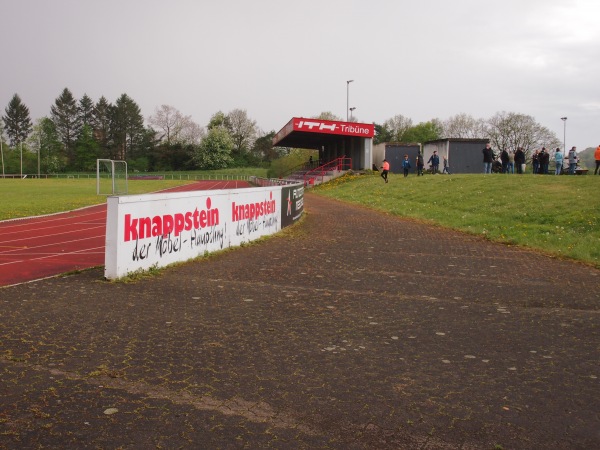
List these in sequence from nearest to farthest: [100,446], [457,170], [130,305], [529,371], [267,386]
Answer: [100,446], [267,386], [529,371], [130,305], [457,170]

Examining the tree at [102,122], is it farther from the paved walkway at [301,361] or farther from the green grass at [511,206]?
the paved walkway at [301,361]

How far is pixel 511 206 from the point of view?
19.0 m

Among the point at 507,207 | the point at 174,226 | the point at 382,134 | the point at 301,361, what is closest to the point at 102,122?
the point at 382,134

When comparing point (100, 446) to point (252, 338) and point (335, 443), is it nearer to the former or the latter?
point (335, 443)

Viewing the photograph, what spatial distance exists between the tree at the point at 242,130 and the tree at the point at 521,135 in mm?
56284

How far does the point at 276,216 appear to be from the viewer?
51.1 ft

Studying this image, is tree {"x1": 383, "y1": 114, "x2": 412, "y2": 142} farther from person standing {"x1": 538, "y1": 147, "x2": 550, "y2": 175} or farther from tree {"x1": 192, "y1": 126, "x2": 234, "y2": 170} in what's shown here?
person standing {"x1": 538, "y1": 147, "x2": 550, "y2": 175}

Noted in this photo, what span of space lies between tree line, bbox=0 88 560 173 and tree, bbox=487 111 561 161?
15.5 meters

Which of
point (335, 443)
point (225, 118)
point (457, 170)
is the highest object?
point (225, 118)

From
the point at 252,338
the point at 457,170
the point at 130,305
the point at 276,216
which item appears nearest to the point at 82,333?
the point at 130,305

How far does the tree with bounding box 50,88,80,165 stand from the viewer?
113750 millimetres

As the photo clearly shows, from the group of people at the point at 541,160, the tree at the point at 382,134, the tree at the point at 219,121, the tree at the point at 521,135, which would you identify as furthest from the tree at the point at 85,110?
the group of people at the point at 541,160

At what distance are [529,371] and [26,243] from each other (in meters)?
11.8

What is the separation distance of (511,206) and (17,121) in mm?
123099
